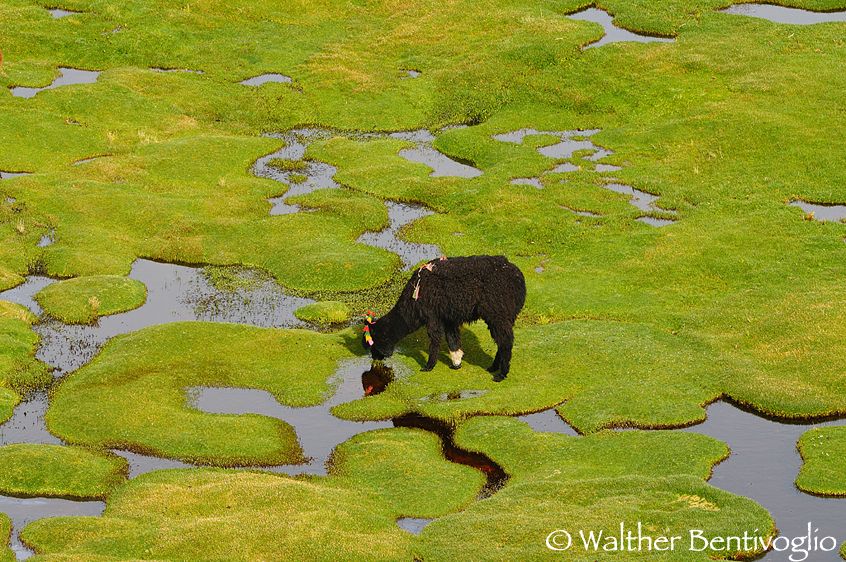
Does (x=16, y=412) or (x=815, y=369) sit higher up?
(x=815, y=369)

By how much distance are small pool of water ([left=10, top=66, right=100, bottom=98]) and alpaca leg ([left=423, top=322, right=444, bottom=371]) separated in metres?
33.1

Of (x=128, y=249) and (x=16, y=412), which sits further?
(x=128, y=249)

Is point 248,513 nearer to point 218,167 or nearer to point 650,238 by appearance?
point 650,238

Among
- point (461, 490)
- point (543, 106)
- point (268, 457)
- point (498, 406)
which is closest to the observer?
point (461, 490)

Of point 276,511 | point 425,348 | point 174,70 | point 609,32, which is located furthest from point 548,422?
point 174,70

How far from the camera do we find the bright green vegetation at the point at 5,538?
2596 cm

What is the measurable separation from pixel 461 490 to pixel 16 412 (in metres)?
13.2

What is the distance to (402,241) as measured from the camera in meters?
46.4

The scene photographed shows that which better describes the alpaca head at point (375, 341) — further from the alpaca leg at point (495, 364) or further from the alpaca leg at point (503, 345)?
the alpaca leg at point (503, 345)

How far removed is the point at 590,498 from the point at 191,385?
13.0 meters

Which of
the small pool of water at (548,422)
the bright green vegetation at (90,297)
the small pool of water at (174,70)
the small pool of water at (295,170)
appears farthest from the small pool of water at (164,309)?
the small pool of water at (174,70)

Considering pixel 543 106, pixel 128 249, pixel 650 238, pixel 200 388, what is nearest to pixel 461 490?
pixel 200 388

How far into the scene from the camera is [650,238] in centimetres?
4453

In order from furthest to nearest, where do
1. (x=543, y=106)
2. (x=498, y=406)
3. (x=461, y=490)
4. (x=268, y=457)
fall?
(x=543, y=106) < (x=498, y=406) < (x=268, y=457) < (x=461, y=490)
